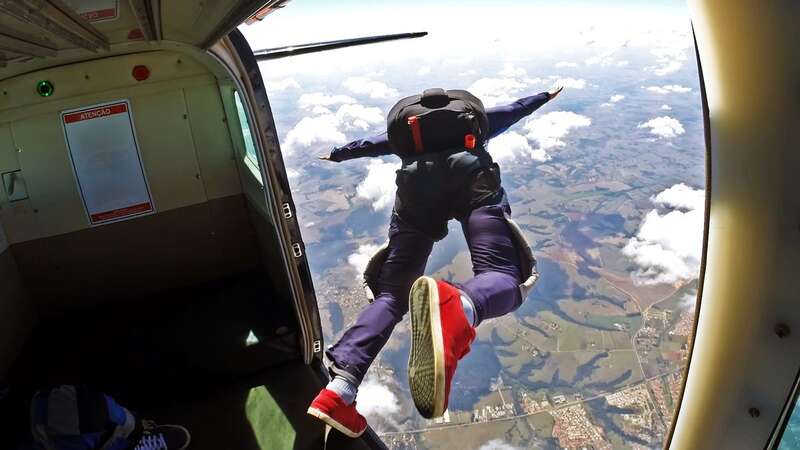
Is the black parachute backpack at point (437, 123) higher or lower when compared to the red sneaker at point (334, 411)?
higher

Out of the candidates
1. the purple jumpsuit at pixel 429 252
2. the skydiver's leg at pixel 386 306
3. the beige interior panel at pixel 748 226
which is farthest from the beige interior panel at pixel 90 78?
the beige interior panel at pixel 748 226

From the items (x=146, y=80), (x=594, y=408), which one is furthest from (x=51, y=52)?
(x=594, y=408)

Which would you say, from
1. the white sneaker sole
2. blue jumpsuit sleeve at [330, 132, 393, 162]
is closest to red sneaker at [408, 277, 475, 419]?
the white sneaker sole

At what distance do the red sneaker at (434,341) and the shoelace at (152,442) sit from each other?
170cm

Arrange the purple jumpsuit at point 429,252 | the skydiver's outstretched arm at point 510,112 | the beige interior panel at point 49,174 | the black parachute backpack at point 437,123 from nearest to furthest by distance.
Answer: the purple jumpsuit at point 429,252, the black parachute backpack at point 437,123, the skydiver's outstretched arm at point 510,112, the beige interior panel at point 49,174

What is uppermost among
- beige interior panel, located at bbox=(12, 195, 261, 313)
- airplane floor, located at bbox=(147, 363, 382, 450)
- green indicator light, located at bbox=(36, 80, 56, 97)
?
green indicator light, located at bbox=(36, 80, 56, 97)

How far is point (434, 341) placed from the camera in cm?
205

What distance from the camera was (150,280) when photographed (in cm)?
434

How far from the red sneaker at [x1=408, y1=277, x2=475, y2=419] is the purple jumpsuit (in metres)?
0.24

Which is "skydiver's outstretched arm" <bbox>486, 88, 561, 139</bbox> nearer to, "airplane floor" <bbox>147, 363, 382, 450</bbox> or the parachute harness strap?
the parachute harness strap

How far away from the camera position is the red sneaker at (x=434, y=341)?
202cm

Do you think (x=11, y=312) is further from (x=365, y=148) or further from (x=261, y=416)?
(x=365, y=148)

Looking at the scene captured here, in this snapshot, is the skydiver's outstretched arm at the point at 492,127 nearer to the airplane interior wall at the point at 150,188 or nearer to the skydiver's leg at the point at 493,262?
the skydiver's leg at the point at 493,262

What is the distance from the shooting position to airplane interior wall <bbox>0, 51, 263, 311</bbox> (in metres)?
3.72
